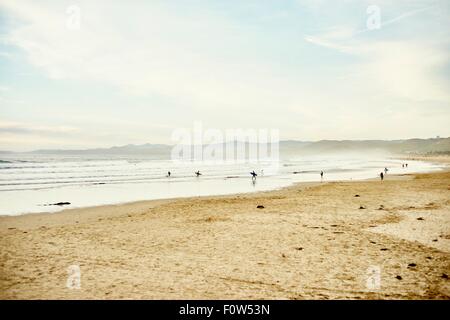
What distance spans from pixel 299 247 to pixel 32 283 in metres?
7.85

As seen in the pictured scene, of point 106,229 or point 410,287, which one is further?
point 106,229

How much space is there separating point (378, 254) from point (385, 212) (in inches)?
298

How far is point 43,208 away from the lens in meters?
20.7

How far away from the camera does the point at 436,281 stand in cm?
781

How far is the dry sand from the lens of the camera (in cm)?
754

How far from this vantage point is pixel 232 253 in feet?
34.2

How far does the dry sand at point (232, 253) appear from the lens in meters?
7.54
